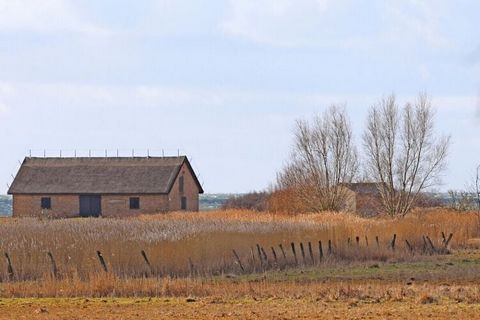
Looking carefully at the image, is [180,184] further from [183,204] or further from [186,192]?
[186,192]

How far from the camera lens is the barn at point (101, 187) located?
7519 cm

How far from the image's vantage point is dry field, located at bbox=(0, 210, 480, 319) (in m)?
20.5

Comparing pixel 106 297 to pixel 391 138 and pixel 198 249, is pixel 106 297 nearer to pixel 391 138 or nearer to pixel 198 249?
pixel 198 249

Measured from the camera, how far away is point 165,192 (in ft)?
244

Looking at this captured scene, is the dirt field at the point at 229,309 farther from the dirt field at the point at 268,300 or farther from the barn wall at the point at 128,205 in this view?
the barn wall at the point at 128,205

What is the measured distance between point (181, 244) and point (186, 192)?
45.9 metres

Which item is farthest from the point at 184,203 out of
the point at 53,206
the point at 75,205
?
the point at 53,206

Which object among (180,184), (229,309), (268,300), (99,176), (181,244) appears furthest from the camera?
(180,184)

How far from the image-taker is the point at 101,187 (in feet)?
250

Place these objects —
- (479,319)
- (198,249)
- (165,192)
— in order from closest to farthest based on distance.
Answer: (479,319), (198,249), (165,192)

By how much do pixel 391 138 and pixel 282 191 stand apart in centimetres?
998

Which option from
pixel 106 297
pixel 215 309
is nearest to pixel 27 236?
pixel 106 297

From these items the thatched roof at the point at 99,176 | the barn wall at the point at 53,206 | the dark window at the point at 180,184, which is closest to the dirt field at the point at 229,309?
the thatched roof at the point at 99,176

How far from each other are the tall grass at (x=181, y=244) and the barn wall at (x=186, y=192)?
3198 centimetres
